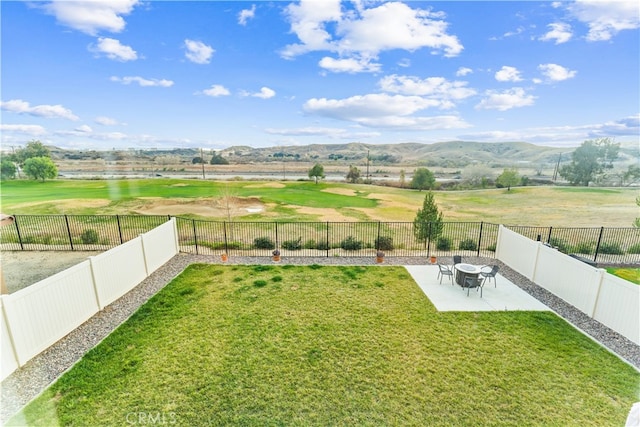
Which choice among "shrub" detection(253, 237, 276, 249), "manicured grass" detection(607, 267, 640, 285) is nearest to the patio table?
"manicured grass" detection(607, 267, 640, 285)

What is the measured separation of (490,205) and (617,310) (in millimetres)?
31996

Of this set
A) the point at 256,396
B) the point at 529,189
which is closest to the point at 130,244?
the point at 256,396

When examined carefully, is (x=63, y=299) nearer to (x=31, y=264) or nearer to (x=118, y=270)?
(x=118, y=270)

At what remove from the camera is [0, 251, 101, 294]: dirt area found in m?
8.80

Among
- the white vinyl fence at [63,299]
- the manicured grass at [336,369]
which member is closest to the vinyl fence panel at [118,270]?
the white vinyl fence at [63,299]

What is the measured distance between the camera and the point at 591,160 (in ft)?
169

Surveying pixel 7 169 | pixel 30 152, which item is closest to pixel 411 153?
pixel 30 152

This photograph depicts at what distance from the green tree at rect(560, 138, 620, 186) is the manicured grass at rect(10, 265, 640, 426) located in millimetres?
62810

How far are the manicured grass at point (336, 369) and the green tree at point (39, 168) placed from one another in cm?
5572

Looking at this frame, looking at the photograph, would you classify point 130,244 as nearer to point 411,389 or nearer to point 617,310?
point 411,389

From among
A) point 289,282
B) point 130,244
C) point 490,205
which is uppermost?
point 130,244

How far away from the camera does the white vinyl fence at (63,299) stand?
485cm

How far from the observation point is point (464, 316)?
681cm

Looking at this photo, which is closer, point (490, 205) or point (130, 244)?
point (130, 244)
